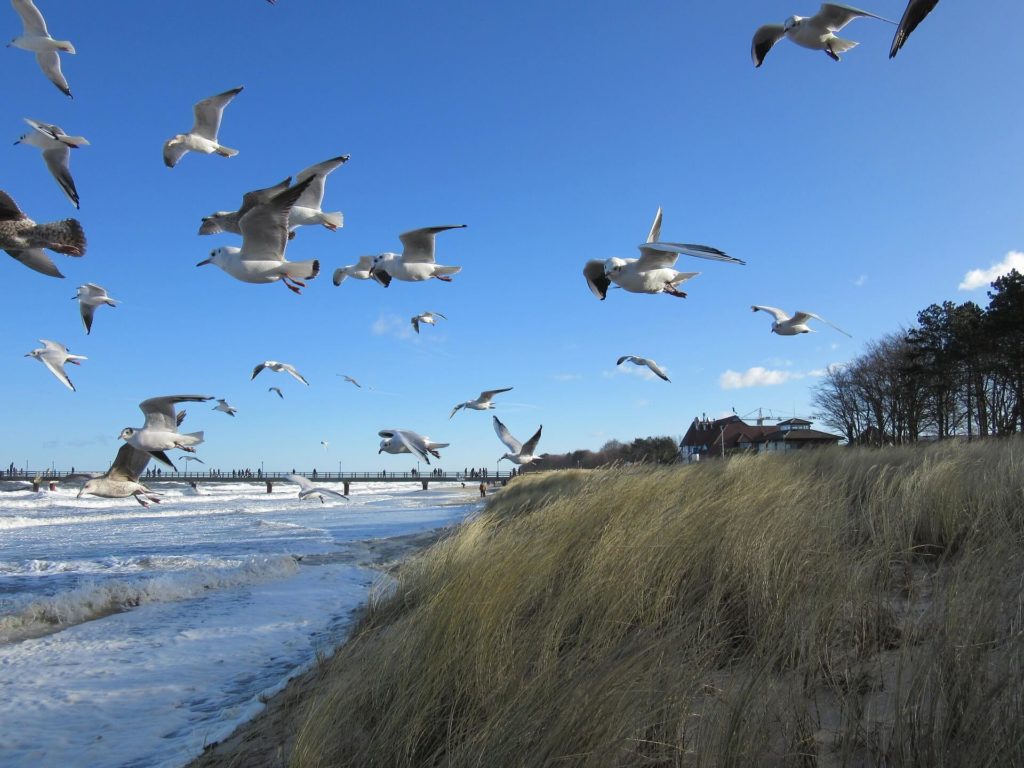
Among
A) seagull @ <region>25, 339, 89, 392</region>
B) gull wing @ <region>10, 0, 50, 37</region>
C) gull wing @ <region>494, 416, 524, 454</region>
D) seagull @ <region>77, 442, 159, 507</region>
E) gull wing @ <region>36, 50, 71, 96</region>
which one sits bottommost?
seagull @ <region>77, 442, 159, 507</region>

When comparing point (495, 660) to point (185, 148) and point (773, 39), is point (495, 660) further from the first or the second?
point (185, 148)

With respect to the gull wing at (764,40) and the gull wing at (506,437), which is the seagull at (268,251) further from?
the gull wing at (764,40)

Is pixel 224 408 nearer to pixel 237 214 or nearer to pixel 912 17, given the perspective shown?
pixel 237 214

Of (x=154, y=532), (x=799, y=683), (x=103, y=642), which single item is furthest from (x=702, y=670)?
(x=154, y=532)

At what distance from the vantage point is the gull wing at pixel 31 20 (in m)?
7.19

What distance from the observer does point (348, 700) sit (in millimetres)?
3363

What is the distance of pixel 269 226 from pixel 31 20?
3.75 m

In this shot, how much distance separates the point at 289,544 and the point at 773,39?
16.9 meters

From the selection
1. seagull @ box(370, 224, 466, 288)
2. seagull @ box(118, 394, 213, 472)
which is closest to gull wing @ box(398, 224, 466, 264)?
seagull @ box(370, 224, 466, 288)

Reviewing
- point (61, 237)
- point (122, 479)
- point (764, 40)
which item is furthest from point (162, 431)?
point (764, 40)

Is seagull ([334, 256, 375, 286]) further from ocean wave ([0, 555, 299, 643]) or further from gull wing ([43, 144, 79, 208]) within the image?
ocean wave ([0, 555, 299, 643])

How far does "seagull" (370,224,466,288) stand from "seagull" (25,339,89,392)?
3477 millimetres

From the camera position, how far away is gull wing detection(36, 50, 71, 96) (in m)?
6.89

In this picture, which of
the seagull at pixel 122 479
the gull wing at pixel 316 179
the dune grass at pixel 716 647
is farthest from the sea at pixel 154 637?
the gull wing at pixel 316 179
